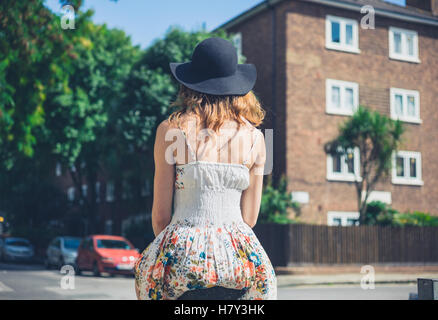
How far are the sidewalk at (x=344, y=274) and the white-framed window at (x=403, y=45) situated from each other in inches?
394

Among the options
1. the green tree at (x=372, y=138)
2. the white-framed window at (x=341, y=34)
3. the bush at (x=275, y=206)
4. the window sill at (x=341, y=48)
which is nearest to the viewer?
the green tree at (x=372, y=138)

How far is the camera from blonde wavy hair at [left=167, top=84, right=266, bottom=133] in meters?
2.40

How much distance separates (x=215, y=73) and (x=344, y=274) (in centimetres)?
2072

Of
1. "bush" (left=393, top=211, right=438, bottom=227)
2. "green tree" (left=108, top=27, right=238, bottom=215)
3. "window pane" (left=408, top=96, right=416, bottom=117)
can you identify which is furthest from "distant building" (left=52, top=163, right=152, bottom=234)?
"bush" (left=393, top=211, right=438, bottom=227)

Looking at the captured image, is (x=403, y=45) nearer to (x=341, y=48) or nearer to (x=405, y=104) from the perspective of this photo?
(x=405, y=104)

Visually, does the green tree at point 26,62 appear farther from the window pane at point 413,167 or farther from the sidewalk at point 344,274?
the window pane at point 413,167

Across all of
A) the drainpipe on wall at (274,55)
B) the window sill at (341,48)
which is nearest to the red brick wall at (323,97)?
the window sill at (341,48)

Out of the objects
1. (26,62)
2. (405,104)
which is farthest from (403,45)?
(26,62)

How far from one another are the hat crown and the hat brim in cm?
2

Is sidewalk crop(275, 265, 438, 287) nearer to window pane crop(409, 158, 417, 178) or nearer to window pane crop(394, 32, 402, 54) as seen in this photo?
window pane crop(409, 158, 417, 178)

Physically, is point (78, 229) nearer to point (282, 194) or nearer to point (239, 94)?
point (282, 194)

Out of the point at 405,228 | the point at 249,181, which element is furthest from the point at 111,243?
the point at 249,181

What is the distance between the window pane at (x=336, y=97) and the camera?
87.6ft

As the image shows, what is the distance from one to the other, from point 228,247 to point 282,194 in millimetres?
22016
